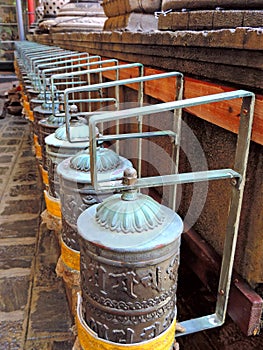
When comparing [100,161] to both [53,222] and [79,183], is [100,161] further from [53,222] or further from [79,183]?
[53,222]

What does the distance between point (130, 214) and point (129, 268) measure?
18 centimetres

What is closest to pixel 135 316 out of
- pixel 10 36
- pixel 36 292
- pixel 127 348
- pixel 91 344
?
pixel 127 348

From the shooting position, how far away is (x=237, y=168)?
1.45 meters

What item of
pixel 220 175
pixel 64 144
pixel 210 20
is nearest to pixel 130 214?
pixel 220 175

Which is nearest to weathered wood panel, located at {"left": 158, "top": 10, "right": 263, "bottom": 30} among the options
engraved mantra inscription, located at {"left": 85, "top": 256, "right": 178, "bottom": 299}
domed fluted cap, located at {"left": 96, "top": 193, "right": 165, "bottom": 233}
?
domed fluted cap, located at {"left": 96, "top": 193, "right": 165, "bottom": 233}

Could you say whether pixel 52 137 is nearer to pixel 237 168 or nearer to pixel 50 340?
pixel 237 168

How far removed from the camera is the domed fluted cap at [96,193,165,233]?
1.25m

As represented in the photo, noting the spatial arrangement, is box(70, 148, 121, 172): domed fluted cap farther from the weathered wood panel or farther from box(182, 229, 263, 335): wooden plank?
the weathered wood panel

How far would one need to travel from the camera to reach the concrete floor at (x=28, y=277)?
112 inches

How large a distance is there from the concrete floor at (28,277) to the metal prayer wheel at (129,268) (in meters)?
1.64

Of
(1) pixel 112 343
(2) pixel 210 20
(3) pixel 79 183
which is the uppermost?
(2) pixel 210 20

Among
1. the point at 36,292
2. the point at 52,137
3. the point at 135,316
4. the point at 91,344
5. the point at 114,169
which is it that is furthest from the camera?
the point at 36,292

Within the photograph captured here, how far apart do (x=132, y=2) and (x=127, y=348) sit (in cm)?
300

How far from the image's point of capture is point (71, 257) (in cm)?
191
